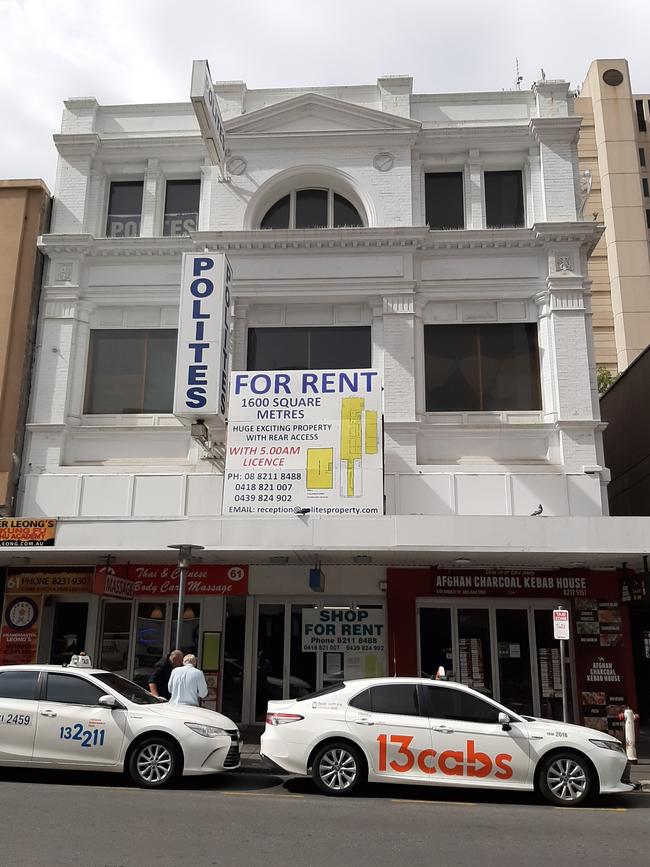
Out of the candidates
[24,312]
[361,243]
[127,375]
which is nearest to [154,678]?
[127,375]

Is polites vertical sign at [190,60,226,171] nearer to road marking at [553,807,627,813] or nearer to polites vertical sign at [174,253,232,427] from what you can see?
polites vertical sign at [174,253,232,427]

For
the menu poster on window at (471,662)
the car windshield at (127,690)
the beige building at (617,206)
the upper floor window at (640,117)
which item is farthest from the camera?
the upper floor window at (640,117)

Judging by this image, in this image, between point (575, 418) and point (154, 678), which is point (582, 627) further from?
point (154, 678)

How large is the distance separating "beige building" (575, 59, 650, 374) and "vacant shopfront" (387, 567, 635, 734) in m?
35.9

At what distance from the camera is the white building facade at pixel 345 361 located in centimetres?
1619

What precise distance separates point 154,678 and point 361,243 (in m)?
10.9

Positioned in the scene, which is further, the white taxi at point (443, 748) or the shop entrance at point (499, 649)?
the shop entrance at point (499, 649)

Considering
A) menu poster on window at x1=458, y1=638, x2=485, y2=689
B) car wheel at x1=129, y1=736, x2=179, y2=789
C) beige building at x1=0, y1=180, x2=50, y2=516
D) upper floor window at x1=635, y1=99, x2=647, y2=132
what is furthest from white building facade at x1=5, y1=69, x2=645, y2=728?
upper floor window at x1=635, y1=99, x2=647, y2=132

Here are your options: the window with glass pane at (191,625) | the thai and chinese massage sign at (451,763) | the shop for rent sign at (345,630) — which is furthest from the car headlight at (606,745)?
the window with glass pane at (191,625)

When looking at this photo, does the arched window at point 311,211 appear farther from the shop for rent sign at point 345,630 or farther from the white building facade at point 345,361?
the shop for rent sign at point 345,630

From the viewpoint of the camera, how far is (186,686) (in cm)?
1184

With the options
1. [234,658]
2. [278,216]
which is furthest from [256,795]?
[278,216]

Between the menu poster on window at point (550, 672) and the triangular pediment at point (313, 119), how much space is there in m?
12.7

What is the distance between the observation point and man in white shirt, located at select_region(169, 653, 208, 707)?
11.8 metres
